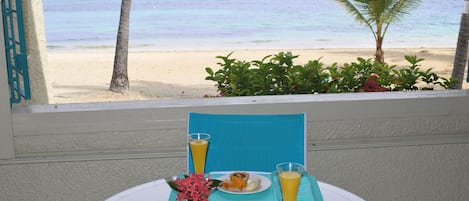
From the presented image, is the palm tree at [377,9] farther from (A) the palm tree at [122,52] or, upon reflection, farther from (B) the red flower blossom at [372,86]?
(B) the red flower blossom at [372,86]

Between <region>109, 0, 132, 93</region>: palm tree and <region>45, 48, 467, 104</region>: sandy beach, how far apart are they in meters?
0.72

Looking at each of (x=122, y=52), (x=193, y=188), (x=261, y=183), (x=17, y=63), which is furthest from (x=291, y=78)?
(x=122, y=52)

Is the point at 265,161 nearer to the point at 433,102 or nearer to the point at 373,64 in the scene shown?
the point at 433,102

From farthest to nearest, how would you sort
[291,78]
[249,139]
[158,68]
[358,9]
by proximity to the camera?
[158,68] < [358,9] < [291,78] < [249,139]

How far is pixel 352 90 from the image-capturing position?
3.28m

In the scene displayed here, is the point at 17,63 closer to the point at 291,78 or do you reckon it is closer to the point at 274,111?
the point at 274,111

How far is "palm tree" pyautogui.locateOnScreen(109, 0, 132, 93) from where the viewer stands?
330 inches

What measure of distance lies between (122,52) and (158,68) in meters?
3.93

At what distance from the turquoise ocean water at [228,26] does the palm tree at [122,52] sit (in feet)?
11.7

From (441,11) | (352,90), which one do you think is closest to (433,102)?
(352,90)

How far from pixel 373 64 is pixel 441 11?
1311cm

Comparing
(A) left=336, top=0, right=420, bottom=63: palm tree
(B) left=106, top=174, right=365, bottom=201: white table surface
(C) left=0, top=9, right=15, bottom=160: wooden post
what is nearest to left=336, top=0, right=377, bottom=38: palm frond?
(A) left=336, top=0, right=420, bottom=63: palm tree

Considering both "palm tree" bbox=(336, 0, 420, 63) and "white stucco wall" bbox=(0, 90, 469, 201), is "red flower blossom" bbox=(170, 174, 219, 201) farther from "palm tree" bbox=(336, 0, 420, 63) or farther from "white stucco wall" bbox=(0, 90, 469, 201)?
"palm tree" bbox=(336, 0, 420, 63)

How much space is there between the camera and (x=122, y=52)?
29.1ft
